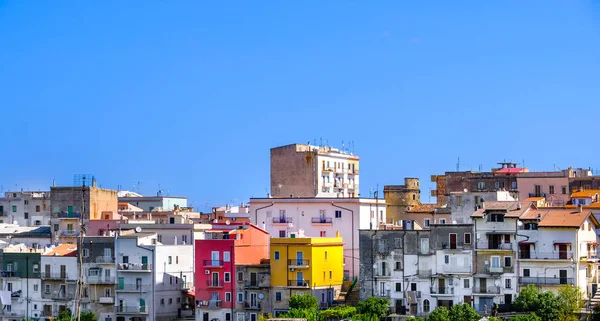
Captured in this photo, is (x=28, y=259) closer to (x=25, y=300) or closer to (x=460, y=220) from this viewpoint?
(x=25, y=300)

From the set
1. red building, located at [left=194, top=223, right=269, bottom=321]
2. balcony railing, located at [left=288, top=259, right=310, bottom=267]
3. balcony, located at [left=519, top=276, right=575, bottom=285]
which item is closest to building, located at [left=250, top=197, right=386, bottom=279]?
balcony railing, located at [left=288, top=259, right=310, bottom=267]

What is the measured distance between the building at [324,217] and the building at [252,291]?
22.8ft

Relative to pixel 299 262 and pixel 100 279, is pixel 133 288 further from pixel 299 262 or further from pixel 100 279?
pixel 299 262

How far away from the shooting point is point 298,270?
81562 mm

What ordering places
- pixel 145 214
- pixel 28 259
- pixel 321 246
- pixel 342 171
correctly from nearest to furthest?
pixel 321 246 → pixel 28 259 → pixel 145 214 → pixel 342 171

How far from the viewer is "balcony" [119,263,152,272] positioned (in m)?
85.2

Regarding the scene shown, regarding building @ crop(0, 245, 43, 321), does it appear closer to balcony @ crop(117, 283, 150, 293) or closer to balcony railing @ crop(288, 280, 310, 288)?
balcony @ crop(117, 283, 150, 293)

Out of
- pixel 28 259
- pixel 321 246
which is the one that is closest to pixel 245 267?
pixel 321 246

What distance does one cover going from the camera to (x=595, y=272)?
77.5 meters

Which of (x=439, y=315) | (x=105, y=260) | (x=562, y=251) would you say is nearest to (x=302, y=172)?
(x=105, y=260)

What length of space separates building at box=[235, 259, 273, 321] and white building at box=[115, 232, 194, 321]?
5.94 m

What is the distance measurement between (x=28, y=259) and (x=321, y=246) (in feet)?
74.3

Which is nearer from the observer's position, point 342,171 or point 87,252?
point 87,252

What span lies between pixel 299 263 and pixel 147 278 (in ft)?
37.3
